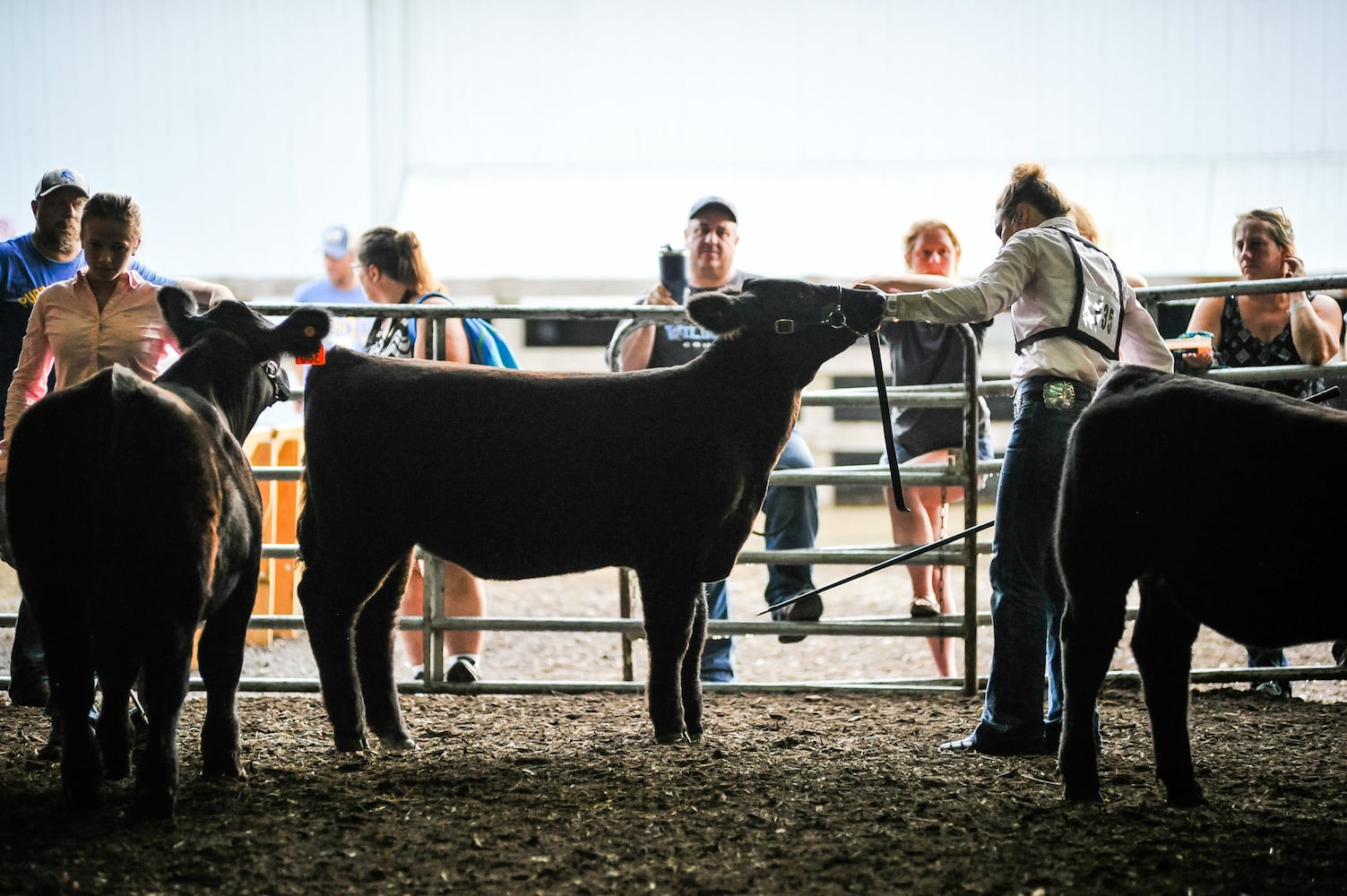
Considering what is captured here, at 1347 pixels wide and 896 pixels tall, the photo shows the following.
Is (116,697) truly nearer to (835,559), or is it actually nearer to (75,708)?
(75,708)

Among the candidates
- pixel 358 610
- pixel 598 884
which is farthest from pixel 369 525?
pixel 598 884

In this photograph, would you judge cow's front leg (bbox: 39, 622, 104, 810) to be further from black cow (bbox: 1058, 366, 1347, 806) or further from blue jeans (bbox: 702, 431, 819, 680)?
blue jeans (bbox: 702, 431, 819, 680)

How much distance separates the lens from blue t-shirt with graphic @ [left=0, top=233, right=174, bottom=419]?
5570 millimetres

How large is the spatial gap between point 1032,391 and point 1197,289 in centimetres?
158

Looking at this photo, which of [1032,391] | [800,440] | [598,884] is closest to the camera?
[598,884]

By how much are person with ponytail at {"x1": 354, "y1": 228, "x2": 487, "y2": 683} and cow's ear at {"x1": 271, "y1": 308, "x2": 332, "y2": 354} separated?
1474mm

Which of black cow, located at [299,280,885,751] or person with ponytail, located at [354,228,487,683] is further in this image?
person with ponytail, located at [354,228,487,683]

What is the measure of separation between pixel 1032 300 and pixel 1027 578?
3.26ft

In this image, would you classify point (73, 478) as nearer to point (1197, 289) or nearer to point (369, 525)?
point (369, 525)

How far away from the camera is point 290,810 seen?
3.83 metres

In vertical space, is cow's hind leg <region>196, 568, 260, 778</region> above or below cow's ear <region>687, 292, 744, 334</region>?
below

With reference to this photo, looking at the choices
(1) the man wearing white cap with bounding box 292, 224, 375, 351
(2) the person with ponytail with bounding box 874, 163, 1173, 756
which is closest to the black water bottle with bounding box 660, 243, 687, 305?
(2) the person with ponytail with bounding box 874, 163, 1173, 756

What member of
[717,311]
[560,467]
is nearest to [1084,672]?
[717,311]

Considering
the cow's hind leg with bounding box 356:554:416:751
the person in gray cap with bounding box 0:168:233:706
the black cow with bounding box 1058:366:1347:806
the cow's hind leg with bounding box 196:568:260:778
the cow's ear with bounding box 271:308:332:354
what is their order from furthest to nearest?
the person in gray cap with bounding box 0:168:233:706
the cow's hind leg with bounding box 356:554:416:751
the cow's ear with bounding box 271:308:332:354
the cow's hind leg with bounding box 196:568:260:778
the black cow with bounding box 1058:366:1347:806
